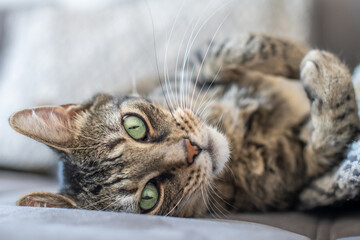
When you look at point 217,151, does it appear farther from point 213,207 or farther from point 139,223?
point 139,223

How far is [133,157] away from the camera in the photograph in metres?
0.92

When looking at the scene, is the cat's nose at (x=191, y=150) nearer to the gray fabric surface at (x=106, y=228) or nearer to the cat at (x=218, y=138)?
the cat at (x=218, y=138)

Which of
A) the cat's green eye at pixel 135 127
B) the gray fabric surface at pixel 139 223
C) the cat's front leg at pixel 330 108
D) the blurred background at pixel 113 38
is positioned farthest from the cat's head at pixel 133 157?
the blurred background at pixel 113 38

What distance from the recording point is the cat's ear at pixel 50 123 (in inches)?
36.3

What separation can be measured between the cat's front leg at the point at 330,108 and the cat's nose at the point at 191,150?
392mm

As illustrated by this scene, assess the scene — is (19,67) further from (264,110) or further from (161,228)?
(161,228)

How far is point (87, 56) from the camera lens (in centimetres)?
202

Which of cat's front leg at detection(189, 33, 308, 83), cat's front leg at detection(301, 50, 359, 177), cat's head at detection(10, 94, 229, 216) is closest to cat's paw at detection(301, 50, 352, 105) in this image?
cat's front leg at detection(301, 50, 359, 177)

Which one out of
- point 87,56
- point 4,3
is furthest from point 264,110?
point 4,3

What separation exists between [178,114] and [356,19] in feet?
3.92

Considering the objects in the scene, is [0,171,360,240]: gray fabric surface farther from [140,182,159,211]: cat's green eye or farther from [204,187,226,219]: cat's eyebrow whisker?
[140,182,159,211]: cat's green eye

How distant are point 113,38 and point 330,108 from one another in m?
1.38

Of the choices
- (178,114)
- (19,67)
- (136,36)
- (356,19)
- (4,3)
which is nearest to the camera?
(178,114)

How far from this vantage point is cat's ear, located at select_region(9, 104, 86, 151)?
92 centimetres
